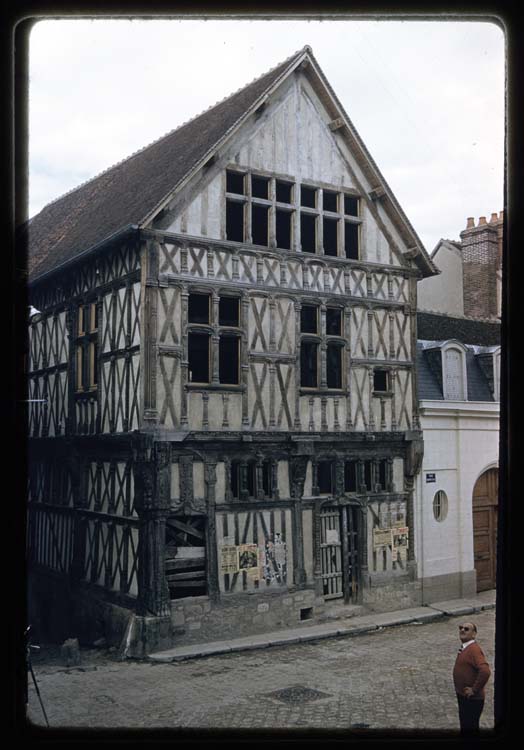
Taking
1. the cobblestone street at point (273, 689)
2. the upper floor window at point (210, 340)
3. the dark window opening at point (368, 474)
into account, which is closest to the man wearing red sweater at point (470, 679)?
the cobblestone street at point (273, 689)

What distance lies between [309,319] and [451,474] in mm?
4546

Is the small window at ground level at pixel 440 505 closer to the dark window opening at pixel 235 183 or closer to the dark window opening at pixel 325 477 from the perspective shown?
the dark window opening at pixel 325 477

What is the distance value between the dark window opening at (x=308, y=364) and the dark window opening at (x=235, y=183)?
2.77m

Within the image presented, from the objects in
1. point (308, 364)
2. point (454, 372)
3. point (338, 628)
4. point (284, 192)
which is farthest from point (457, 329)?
point (338, 628)

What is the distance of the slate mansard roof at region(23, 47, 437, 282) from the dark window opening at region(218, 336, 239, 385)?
2348 millimetres

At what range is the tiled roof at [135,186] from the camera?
12.6 m

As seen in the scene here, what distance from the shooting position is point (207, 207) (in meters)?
12.4

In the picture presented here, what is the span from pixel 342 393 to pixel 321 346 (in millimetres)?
942

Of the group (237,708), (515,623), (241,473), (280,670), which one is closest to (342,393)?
(241,473)

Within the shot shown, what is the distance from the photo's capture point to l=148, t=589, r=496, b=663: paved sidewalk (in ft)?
37.2

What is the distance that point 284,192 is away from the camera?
13.4 metres

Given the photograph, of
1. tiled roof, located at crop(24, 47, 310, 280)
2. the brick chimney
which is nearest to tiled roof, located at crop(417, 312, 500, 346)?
the brick chimney

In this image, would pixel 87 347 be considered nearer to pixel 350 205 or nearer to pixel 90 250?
pixel 90 250

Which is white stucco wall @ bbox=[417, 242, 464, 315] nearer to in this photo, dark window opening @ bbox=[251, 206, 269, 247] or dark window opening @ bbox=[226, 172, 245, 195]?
dark window opening @ bbox=[251, 206, 269, 247]
